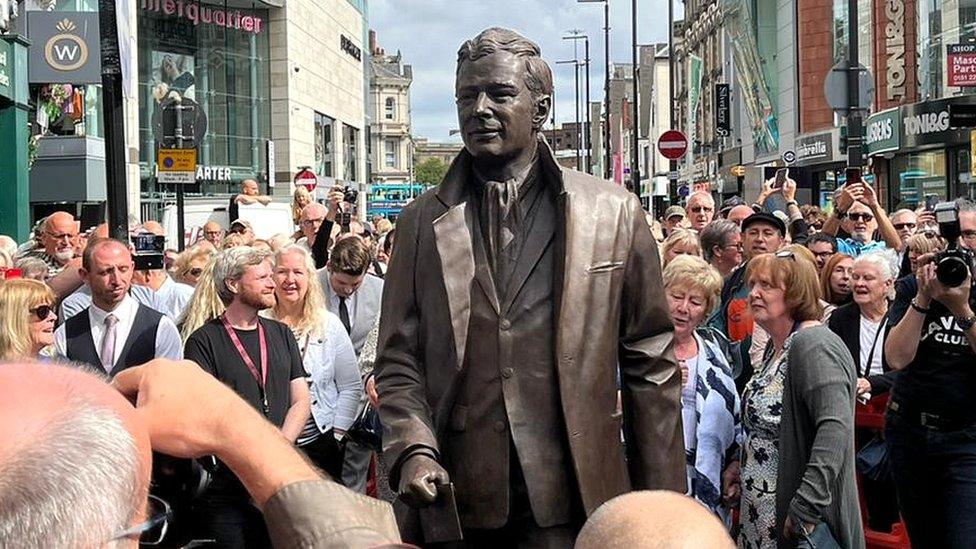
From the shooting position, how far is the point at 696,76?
2687 inches

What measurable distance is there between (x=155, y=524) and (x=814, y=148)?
147ft

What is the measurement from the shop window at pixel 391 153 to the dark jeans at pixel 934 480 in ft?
471

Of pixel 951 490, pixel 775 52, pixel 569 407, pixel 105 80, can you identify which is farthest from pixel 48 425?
pixel 775 52

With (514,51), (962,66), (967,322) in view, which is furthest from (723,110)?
(514,51)

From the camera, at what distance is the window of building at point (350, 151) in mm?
77775

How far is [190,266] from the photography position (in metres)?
10.4

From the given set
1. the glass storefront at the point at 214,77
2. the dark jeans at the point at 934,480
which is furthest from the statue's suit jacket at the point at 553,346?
the glass storefront at the point at 214,77

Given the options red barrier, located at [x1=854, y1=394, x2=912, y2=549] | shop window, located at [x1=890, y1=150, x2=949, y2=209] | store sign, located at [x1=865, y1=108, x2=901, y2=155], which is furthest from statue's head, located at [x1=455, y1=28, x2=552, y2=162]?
store sign, located at [x1=865, y1=108, x2=901, y2=155]

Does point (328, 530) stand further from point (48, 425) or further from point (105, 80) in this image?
point (105, 80)

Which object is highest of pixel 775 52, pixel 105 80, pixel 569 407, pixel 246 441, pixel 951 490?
pixel 775 52

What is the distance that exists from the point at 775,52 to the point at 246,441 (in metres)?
55.9

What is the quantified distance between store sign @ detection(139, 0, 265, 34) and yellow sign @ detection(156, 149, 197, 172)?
40069mm

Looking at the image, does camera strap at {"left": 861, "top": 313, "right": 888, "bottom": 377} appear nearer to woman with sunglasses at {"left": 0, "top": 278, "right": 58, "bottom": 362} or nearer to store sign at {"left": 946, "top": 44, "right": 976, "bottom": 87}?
woman with sunglasses at {"left": 0, "top": 278, "right": 58, "bottom": 362}

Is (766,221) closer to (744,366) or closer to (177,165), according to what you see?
(744,366)
